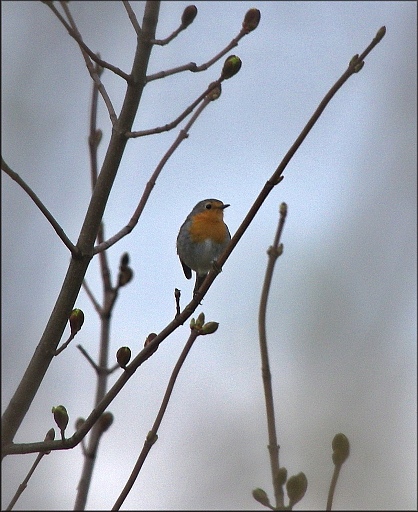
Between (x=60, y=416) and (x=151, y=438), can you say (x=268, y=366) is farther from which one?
(x=60, y=416)

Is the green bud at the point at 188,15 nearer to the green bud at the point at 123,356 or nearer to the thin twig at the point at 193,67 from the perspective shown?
the thin twig at the point at 193,67

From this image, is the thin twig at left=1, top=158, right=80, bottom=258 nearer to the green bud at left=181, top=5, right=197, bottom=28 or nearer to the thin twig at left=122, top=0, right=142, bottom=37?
the thin twig at left=122, top=0, right=142, bottom=37

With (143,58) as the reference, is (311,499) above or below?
below

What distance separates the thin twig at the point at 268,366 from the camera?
85.2 inches

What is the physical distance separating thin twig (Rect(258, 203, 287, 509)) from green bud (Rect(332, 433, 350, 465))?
0.19 meters

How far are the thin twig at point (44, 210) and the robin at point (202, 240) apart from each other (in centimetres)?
275

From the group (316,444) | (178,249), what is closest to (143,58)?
(178,249)

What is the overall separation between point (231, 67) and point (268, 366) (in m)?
1.02

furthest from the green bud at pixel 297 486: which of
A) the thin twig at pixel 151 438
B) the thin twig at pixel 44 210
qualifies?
the thin twig at pixel 44 210

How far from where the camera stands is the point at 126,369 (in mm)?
2230

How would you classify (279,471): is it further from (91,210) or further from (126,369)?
(91,210)

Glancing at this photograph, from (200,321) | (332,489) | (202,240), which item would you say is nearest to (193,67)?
(200,321)

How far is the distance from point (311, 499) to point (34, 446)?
18.0 feet

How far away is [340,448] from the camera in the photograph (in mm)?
1827
